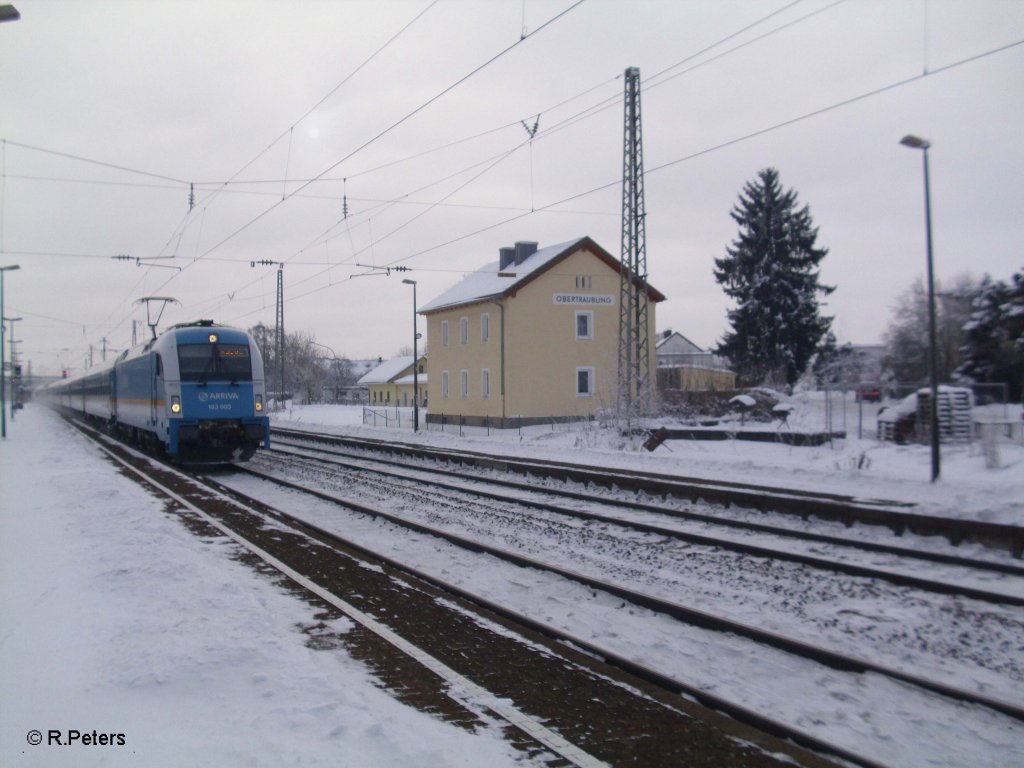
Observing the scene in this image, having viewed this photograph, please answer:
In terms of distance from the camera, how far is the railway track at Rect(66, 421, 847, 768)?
14.9ft

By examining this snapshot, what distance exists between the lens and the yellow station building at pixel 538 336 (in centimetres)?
3906

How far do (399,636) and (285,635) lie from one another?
0.91m

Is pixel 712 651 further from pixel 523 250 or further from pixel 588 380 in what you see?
pixel 523 250

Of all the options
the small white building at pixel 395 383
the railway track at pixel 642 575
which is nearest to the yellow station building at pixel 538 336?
the railway track at pixel 642 575

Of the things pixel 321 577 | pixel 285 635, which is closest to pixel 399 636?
pixel 285 635

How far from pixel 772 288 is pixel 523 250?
16826 millimetres

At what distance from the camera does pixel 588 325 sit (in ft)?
137

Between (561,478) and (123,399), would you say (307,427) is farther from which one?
(561,478)

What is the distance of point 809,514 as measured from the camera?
12539 mm

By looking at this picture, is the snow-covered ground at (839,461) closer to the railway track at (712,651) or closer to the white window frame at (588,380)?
the railway track at (712,651)

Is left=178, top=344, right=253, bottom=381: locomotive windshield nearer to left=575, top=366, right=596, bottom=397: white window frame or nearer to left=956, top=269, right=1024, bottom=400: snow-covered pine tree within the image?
left=575, top=366, right=596, bottom=397: white window frame

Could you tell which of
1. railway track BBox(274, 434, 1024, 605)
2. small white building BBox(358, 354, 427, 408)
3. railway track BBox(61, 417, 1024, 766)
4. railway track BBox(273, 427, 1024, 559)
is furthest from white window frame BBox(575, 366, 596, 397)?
small white building BBox(358, 354, 427, 408)

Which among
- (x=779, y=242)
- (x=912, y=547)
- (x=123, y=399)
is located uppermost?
(x=779, y=242)

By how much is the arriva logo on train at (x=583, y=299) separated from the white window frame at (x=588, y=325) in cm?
48
